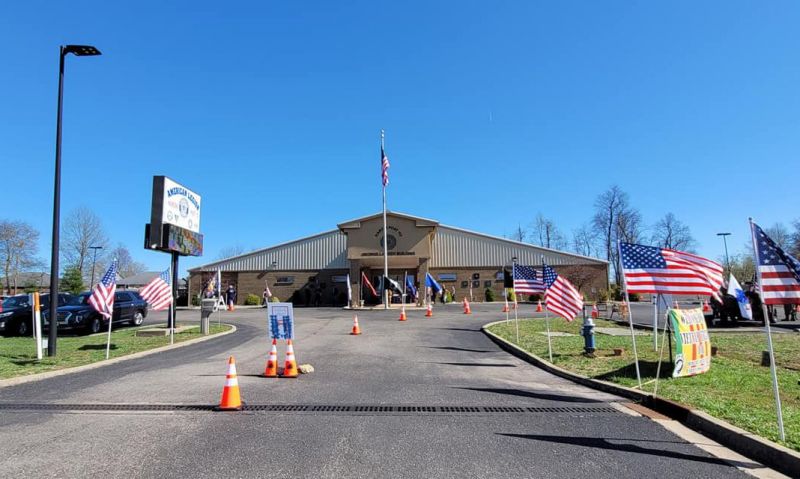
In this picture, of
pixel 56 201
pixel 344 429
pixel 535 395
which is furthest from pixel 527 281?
pixel 56 201

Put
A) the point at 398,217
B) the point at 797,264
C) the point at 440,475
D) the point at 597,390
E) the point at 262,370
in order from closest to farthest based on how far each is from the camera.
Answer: the point at 440,475 < the point at 797,264 < the point at 597,390 < the point at 262,370 < the point at 398,217

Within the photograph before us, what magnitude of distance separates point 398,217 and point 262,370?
102ft

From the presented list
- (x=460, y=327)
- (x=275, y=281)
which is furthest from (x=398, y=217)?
(x=460, y=327)

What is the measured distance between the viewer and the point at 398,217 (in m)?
41.2

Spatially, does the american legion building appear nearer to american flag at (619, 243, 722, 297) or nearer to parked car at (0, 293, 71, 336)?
parked car at (0, 293, 71, 336)

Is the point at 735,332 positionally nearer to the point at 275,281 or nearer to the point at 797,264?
the point at 797,264

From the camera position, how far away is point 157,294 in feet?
48.9

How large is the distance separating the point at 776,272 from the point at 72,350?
52.5 ft

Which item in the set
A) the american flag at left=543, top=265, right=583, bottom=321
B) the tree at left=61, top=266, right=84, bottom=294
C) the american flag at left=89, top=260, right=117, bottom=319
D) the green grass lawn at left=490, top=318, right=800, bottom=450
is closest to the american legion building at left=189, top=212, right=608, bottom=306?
the tree at left=61, top=266, right=84, bottom=294

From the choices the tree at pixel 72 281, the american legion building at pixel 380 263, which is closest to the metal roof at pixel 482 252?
the american legion building at pixel 380 263

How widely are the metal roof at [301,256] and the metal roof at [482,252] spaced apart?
928cm

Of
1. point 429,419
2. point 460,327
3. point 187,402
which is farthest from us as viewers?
point 460,327

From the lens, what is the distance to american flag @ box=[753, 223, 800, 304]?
5473 mm

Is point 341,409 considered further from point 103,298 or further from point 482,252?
point 482,252
